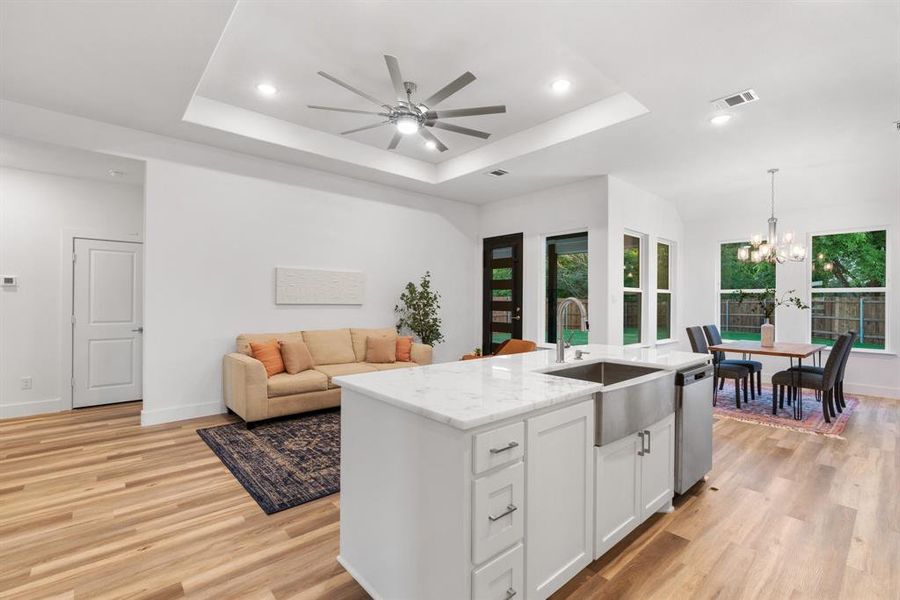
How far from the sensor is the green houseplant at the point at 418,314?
5.98 meters

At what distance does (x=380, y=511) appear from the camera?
1.66 m

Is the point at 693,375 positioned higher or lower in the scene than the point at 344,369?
higher

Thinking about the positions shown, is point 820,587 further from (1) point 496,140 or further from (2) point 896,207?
(2) point 896,207

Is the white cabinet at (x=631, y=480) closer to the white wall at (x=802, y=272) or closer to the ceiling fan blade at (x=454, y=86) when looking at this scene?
the ceiling fan blade at (x=454, y=86)

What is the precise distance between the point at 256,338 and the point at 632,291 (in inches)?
192

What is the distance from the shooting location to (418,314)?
6.02m

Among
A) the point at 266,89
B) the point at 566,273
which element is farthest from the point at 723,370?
the point at 266,89

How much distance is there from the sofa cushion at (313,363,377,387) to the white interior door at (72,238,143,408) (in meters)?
2.41

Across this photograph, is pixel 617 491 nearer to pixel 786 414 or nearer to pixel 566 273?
pixel 786 414

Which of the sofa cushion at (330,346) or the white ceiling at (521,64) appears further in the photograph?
the sofa cushion at (330,346)

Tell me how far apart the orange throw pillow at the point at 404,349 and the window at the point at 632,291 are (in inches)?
112

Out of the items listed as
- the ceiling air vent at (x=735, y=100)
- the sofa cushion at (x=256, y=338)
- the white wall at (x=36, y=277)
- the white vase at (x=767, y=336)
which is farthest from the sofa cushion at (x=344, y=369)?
the white vase at (x=767, y=336)

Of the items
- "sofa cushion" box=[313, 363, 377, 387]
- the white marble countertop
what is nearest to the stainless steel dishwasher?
the white marble countertop

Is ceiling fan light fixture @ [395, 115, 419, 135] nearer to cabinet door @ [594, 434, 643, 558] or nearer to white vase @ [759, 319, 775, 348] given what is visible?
cabinet door @ [594, 434, 643, 558]
